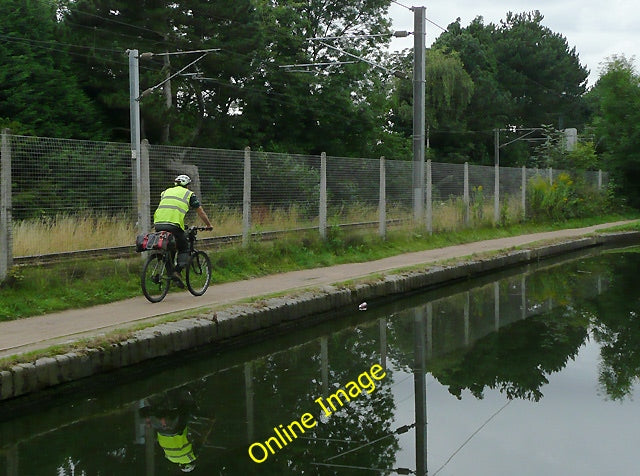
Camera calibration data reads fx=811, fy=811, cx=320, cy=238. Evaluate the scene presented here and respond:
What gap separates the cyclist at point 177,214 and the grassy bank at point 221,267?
89cm

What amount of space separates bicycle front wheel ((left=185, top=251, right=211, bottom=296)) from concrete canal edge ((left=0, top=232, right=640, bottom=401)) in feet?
4.64

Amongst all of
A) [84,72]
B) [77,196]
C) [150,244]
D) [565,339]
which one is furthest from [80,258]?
[84,72]

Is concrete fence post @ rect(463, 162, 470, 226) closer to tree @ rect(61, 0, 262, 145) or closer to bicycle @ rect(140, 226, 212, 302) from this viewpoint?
bicycle @ rect(140, 226, 212, 302)

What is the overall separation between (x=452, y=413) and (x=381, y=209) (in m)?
13.0

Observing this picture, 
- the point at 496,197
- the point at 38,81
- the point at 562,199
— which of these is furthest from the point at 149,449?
the point at 38,81

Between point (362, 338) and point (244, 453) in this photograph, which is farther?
point (362, 338)

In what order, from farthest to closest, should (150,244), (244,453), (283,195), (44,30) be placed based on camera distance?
(44,30), (283,195), (150,244), (244,453)

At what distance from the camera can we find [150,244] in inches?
402

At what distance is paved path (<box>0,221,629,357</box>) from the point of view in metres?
7.87

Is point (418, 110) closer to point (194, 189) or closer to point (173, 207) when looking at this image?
point (194, 189)

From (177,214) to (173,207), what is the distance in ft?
0.35

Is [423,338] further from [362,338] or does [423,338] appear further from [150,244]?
[150,244]

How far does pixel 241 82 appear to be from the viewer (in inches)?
1672

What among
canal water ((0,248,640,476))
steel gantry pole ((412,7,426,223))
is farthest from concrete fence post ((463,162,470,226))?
canal water ((0,248,640,476))
